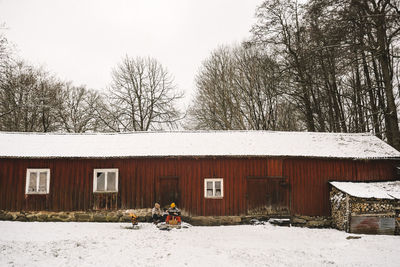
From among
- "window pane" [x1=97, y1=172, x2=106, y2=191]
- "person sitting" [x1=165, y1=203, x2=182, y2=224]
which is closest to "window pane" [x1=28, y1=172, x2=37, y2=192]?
"window pane" [x1=97, y1=172, x2=106, y2=191]

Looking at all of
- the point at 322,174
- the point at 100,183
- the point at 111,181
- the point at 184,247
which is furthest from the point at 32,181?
the point at 322,174

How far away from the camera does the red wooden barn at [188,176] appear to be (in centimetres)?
1614

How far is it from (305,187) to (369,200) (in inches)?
124

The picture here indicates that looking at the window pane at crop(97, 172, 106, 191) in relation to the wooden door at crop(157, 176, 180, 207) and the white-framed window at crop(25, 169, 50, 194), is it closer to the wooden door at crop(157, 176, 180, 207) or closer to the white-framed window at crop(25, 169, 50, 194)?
the white-framed window at crop(25, 169, 50, 194)

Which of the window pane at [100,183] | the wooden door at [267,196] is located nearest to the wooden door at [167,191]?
the window pane at [100,183]

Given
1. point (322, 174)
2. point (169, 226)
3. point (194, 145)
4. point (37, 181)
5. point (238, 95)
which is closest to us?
point (169, 226)

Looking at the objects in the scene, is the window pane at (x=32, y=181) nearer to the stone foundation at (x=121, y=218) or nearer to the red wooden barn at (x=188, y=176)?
the red wooden barn at (x=188, y=176)

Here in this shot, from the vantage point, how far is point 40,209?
16047 millimetres

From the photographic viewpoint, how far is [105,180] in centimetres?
1645

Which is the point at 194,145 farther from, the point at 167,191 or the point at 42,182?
the point at 42,182

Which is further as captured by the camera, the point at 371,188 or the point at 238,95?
the point at 238,95

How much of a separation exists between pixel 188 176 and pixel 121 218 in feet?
13.5

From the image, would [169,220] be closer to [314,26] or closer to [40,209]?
[40,209]

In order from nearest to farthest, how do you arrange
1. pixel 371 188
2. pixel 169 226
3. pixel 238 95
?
pixel 169 226 < pixel 371 188 < pixel 238 95
